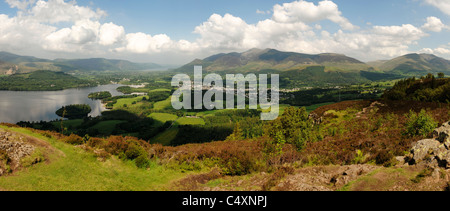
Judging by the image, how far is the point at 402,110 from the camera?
95.9 ft

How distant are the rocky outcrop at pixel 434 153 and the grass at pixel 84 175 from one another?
49.3ft

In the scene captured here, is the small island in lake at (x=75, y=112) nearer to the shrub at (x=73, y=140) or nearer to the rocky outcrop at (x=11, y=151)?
the shrub at (x=73, y=140)

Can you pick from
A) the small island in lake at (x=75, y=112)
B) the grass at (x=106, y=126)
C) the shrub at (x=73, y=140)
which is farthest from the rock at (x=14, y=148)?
the small island in lake at (x=75, y=112)

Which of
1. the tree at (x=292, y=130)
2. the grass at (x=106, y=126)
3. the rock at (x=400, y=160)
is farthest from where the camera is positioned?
the grass at (x=106, y=126)

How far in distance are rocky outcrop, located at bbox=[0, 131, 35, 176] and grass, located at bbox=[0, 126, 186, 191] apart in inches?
26.7

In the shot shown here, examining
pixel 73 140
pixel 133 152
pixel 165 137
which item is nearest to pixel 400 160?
pixel 133 152

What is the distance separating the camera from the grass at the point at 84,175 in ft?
35.5

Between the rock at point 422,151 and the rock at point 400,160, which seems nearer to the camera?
the rock at point 422,151

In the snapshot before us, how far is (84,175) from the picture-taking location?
12891 mm

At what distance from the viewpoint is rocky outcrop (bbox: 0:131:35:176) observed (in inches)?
440

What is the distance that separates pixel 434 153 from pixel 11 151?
950 inches

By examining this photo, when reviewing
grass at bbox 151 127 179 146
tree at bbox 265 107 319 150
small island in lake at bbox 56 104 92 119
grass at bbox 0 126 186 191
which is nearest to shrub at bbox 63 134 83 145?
grass at bbox 0 126 186 191

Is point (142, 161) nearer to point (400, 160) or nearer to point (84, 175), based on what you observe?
point (84, 175)
